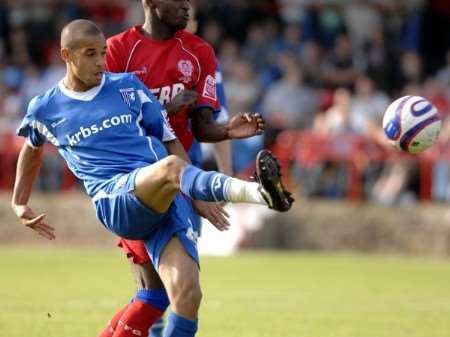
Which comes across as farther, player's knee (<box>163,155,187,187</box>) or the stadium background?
the stadium background

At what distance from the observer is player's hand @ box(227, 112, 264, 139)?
7.65m

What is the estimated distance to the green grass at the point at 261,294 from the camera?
34.0ft

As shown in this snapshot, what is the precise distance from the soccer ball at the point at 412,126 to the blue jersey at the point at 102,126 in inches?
69.2

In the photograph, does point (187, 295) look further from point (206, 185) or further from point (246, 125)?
point (246, 125)

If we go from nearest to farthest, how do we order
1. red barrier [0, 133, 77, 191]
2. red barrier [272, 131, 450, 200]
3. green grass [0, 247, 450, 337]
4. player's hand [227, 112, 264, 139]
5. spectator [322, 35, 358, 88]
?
player's hand [227, 112, 264, 139] < green grass [0, 247, 450, 337] < red barrier [272, 131, 450, 200] < red barrier [0, 133, 77, 191] < spectator [322, 35, 358, 88]

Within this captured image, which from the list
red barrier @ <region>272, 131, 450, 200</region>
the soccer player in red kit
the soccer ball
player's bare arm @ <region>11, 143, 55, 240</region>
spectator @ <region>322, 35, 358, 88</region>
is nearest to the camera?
the soccer player in red kit

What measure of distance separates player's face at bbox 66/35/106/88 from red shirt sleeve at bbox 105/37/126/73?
0.63 meters

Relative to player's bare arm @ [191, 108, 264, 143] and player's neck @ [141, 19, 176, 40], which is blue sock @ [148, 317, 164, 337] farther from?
player's neck @ [141, 19, 176, 40]

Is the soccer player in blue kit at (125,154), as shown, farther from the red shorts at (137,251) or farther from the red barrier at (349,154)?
the red barrier at (349,154)

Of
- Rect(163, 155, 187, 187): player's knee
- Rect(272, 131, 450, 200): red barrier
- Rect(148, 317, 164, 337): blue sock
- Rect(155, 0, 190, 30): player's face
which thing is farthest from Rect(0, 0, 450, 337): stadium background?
Rect(163, 155, 187, 187): player's knee

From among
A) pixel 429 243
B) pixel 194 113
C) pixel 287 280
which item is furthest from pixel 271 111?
pixel 194 113

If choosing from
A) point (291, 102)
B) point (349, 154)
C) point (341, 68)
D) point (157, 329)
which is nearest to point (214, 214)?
point (157, 329)

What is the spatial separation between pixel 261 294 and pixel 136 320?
5.56 m

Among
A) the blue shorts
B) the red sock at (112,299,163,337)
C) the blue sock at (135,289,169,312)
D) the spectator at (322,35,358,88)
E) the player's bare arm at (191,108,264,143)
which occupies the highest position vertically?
the player's bare arm at (191,108,264,143)
